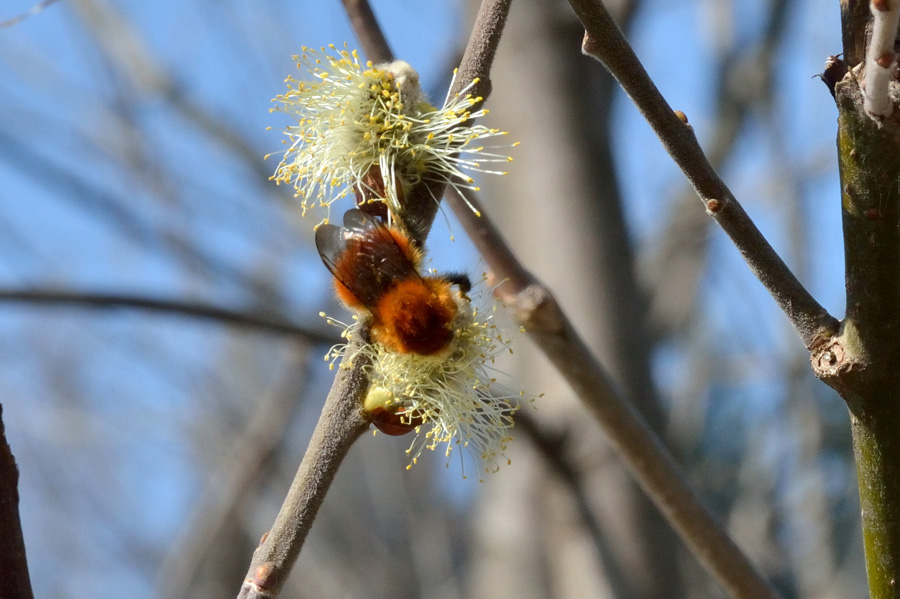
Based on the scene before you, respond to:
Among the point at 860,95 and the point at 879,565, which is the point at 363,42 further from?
the point at 879,565

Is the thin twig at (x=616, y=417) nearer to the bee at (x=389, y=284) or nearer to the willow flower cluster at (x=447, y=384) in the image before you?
the willow flower cluster at (x=447, y=384)

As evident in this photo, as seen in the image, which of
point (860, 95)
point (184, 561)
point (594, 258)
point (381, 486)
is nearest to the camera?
point (860, 95)

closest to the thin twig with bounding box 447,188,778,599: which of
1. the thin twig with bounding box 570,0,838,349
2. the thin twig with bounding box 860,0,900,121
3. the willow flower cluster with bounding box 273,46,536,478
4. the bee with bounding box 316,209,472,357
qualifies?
the willow flower cluster with bounding box 273,46,536,478

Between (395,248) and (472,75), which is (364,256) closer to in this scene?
(395,248)

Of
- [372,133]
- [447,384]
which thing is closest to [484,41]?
[372,133]

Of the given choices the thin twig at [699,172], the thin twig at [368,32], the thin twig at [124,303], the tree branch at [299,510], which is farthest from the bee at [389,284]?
the thin twig at [124,303]

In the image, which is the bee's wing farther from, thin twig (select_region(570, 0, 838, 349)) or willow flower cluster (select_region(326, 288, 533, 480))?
thin twig (select_region(570, 0, 838, 349))

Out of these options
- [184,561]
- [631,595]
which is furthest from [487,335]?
[184,561]
